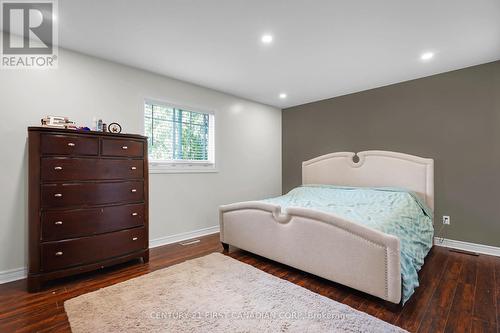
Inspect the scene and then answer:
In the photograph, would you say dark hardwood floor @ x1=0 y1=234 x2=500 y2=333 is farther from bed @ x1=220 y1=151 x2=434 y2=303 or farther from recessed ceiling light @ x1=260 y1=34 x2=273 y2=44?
recessed ceiling light @ x1=260 y1=34 x2=273 y2=44

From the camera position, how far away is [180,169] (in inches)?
138

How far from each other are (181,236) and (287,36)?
9.70 ft

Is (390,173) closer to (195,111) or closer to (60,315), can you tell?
(195,111)

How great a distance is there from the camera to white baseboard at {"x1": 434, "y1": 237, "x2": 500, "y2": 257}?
2895 millimetres

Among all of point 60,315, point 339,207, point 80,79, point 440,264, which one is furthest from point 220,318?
point 80,79

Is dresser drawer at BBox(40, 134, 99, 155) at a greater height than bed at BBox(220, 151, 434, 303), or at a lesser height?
greater

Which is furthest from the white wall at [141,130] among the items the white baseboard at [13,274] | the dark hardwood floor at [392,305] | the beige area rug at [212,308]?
the beige area rug at [212,308]

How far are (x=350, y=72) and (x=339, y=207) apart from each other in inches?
73.3

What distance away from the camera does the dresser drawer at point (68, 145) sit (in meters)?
2.12

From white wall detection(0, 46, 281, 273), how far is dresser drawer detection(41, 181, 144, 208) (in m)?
0.52

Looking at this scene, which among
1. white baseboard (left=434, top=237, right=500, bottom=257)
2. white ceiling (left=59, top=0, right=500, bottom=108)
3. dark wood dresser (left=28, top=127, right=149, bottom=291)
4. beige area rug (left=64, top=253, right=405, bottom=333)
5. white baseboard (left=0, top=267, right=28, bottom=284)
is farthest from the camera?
white baseboard (left=434, top=237, right=500, bottom=257)

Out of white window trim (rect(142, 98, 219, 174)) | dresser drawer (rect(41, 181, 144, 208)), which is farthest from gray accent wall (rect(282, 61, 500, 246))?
dresser drawer (rect(41, 181, 144, 208))

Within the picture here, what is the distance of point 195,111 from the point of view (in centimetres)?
378

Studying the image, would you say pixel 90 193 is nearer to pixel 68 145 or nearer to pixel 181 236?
pixel 68 145
